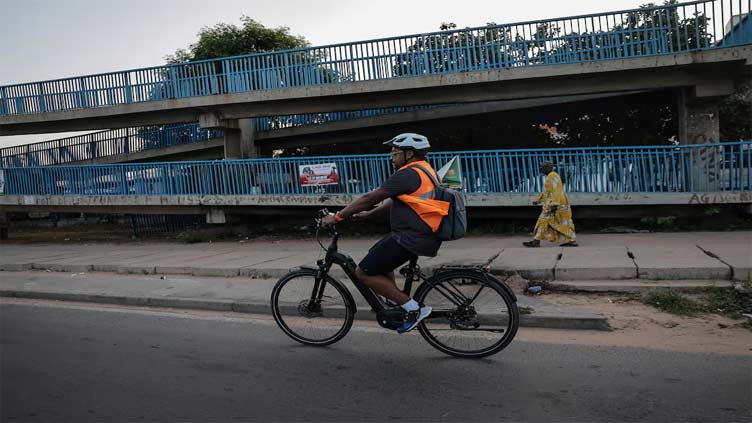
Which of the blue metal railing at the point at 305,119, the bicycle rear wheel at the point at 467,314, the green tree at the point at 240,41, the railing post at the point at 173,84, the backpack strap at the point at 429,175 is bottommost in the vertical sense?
the bicycle rear wheel at the point at 467,314

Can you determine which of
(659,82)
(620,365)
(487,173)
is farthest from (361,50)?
(620,365)

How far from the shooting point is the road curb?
5320 mm

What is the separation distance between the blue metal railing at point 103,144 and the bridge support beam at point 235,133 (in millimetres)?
2746

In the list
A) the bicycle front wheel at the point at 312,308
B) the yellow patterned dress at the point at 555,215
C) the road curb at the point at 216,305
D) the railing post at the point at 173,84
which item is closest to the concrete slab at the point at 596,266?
the yellow patterned dress at the point at 555,215

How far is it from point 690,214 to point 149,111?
52.4ft

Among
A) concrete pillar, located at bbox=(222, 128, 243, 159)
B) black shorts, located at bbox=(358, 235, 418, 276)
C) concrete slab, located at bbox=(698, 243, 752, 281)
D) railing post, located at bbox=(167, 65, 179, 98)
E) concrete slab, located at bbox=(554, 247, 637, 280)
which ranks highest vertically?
railing post, located at bbox=(167, 65, 179, 98)

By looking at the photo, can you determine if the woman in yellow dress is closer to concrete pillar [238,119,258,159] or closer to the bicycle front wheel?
the bicycle front wheel

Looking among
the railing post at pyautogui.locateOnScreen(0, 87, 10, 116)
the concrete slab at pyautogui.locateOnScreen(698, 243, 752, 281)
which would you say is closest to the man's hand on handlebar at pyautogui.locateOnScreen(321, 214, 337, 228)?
the concrete slab at pyautogui.locateOnScreen(698, 243, 752, 281)

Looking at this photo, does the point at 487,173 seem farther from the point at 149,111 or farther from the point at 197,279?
the point at 149,111

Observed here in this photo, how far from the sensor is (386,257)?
440cm

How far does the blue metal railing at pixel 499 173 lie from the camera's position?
11891mm

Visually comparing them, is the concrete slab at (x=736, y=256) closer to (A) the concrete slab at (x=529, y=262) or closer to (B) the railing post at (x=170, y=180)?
(A) the concrete slab at (x=529, y=262)

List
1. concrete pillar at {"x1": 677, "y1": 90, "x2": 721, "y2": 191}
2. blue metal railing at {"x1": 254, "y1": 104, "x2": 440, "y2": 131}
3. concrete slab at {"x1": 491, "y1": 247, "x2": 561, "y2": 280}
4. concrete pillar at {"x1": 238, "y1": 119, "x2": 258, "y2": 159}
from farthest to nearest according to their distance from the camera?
blue metal railing at {"x1": 254, "y1": 104, "x2": 440, "y2": 131} < concrete pillar at {"x1": 238, "y1": 119, "x2": 258, "y2": 159} < concrete pillar at {"x1": 677, "y1": 90, "x2": 721, "y2": 191} < concrete slab at {"x1": 491, "y1": 247, "x2": 561, "y2": 280}

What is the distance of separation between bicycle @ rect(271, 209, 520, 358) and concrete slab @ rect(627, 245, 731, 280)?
A: 3.30m
